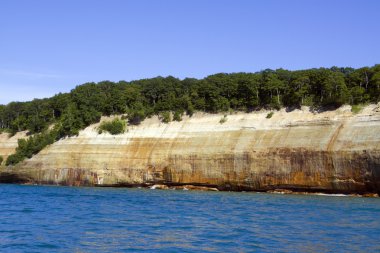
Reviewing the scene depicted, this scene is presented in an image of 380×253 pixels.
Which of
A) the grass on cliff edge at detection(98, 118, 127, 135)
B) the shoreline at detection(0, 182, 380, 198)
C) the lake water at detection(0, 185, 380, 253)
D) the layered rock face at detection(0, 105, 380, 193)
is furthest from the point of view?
the grass on cliff edge at detection(98, 118, 127, 135)

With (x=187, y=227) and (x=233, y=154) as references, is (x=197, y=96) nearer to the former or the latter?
(x=233, y=154)

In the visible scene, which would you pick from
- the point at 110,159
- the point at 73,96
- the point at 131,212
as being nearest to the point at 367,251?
the point at 131,212

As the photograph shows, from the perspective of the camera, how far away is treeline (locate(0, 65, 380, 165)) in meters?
56.4

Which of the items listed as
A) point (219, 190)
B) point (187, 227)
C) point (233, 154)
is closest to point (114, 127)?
point (219, 190)

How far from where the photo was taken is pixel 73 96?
258ft

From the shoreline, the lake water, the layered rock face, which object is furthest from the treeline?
the lake water

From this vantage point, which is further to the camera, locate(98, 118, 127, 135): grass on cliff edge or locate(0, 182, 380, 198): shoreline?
locate(98, 118, 127, 135): grass on cliff edge

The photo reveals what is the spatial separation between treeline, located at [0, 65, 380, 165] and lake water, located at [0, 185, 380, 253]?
23097 mm

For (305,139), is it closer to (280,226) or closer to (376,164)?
(376,164)

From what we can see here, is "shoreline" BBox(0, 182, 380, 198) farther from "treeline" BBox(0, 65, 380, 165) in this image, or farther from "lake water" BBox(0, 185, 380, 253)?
"lake water" BBox(0, 185, 380, 253)

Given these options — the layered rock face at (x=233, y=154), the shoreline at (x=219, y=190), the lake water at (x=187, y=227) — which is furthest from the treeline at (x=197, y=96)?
the lake water at (x=187, y=227)

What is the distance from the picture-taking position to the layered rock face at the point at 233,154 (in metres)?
48.1

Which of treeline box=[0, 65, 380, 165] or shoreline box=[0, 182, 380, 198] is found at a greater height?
treeline box=[0, 65, 380, 165]

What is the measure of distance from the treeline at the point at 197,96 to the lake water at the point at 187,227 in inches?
909
